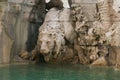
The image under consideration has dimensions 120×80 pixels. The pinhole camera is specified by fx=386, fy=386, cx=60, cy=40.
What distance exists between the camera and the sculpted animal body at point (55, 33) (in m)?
15.8

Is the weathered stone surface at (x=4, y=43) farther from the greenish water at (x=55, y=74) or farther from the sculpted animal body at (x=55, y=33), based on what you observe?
the greenish water at (x=55, y=74)

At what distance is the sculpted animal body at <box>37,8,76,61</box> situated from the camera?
15.8 meters

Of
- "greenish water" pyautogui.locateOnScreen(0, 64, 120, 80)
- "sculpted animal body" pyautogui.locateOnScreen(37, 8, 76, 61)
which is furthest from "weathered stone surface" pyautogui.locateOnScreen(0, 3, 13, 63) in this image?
"greenish water" pyautogui.locateOnScreen(0, 64, 120, 80)

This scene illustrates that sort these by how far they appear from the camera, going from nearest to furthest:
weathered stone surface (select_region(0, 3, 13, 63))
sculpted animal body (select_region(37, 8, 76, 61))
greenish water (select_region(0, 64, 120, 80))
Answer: greenish water (select_region(0, 64, 120, 80)) < weathered stone surface (select_region(0, 3, 13, 63)) < sculpted animal body (select_region(37, 8, 76, 61))

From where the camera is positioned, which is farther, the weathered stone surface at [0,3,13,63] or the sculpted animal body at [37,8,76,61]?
the sculpted animal body at [37,8,76,61]

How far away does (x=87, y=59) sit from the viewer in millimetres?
16281

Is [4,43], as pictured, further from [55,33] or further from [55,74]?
[55,74]

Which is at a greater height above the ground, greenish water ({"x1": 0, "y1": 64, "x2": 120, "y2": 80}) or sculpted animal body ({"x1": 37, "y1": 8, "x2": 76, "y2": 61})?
sculpted animal body ({"x1": 37, "y1": 8, "x2": 76, "y2": 61})

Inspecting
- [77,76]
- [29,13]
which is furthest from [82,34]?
[77,76]

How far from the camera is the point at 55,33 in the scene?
638 inches

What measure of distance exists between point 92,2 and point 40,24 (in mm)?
2901

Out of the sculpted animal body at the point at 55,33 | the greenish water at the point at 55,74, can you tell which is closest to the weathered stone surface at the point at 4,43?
the sculpted animal body at the point at 55,33

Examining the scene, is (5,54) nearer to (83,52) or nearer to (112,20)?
(83,52)

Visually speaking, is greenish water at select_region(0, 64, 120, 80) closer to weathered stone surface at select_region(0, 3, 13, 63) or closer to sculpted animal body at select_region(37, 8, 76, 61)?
weathered stone surface at select_region(0, 3, 13, 63)
